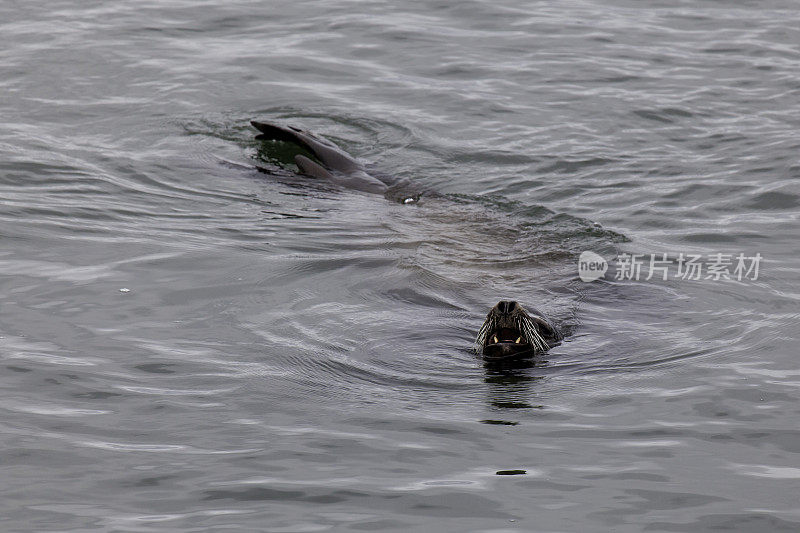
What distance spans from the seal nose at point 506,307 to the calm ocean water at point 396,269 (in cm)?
38

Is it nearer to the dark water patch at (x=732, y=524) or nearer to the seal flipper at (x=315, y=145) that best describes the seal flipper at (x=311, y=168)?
the seal flipper at (x=315, y=145)

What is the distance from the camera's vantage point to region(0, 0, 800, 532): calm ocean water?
570 centimetres

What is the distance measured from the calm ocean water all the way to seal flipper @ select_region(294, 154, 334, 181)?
0.21 m

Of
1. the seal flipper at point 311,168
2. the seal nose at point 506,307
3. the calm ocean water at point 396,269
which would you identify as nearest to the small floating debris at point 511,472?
the calm ocean water at point 396,269

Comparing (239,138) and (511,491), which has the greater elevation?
(239,138)

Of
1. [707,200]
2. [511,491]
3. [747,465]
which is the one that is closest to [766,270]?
[707,200]

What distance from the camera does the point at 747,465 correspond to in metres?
5.89

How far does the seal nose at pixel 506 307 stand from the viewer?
722 centimetres

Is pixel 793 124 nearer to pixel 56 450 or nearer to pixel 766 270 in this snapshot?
pixel 766 270

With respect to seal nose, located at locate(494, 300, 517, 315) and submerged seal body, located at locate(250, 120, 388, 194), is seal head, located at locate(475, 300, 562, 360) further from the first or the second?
submerged seal body, located at locate(250, 120, 388, 194)

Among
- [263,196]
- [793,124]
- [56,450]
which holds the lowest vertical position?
[56,450]

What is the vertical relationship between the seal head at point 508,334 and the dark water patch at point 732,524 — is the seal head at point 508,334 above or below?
above

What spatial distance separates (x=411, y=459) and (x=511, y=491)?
609 mm

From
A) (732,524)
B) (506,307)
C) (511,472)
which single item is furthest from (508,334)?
(732,524)
